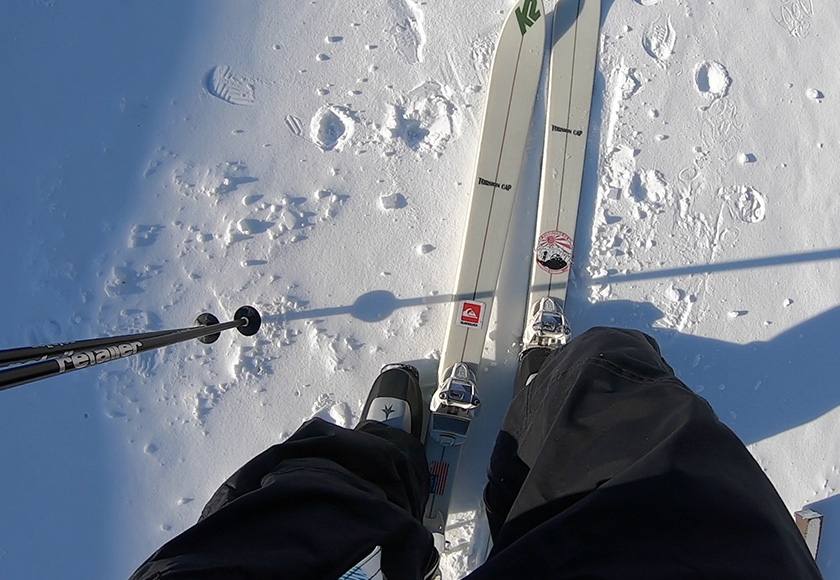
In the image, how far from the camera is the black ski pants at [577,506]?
95 cm

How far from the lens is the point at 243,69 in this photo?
2.04 m

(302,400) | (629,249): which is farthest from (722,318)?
(302,400)

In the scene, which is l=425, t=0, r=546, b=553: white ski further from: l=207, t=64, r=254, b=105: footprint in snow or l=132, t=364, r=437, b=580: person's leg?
l=207, t=64, r=254, b=105: footprint in snow

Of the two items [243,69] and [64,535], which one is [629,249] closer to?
[243,69]

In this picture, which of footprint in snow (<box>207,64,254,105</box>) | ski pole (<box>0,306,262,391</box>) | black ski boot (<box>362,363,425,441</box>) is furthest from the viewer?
footprint in snow (<box>207,64,254,105</box>)

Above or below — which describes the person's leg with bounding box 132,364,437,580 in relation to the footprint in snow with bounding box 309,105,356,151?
below

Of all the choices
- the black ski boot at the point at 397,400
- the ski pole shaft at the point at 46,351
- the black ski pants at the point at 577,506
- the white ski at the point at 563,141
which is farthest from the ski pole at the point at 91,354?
the white ski at the point at 563,141

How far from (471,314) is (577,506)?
97cm

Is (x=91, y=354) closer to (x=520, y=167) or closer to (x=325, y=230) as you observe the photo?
(x=325, y=230)

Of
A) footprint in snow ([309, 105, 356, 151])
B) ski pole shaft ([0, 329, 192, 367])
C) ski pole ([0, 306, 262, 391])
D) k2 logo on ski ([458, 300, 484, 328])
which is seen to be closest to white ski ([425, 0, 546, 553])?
k2 logo on ski ([458, 300, 484, 328])

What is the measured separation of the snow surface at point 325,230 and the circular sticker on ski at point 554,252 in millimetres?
57

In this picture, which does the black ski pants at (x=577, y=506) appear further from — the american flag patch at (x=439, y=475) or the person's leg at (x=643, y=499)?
the american flag patch at (x=439, y=475)

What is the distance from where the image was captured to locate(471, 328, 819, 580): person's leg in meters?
0.94

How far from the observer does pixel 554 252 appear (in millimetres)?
1963
